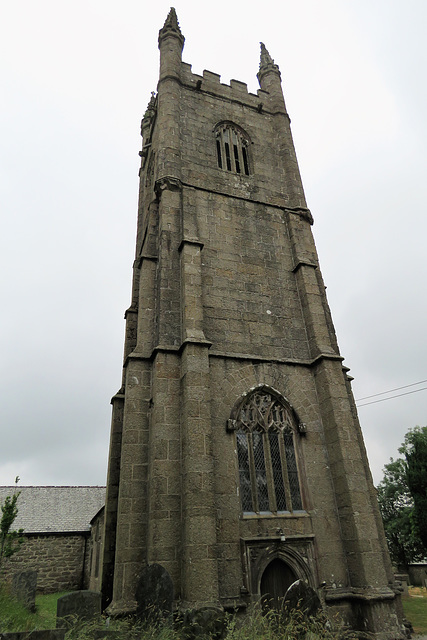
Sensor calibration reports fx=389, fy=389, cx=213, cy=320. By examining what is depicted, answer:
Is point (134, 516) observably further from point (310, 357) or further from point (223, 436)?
point (310, 357)

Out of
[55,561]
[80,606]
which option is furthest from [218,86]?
[55,561]

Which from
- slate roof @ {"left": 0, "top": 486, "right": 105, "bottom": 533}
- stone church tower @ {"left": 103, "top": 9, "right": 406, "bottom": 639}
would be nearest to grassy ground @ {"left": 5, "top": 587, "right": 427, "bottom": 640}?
stone church tower @ {"left": 103, "top": 9, "right": 406, "bottom": 639}

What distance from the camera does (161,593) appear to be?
22.0 ft

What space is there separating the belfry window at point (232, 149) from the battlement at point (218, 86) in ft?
6.19

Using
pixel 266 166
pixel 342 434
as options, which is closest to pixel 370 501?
pixel 342 434

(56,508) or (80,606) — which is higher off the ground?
(56,508)

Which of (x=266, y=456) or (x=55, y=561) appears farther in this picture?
(x=55, y=561)

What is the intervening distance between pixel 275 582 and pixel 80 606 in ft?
13.7

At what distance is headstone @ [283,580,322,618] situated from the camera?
6762mm

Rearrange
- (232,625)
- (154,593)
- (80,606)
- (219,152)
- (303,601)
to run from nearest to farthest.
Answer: (232,625) → (80,606) → (154,593) → (303,601) → (219,152)

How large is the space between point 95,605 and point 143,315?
21.7ft

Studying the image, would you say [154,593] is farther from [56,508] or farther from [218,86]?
[56,508]

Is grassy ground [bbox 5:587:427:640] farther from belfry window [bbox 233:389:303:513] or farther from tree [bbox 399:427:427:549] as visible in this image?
tree [bbox 399:427:427:549]

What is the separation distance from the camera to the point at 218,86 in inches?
661
